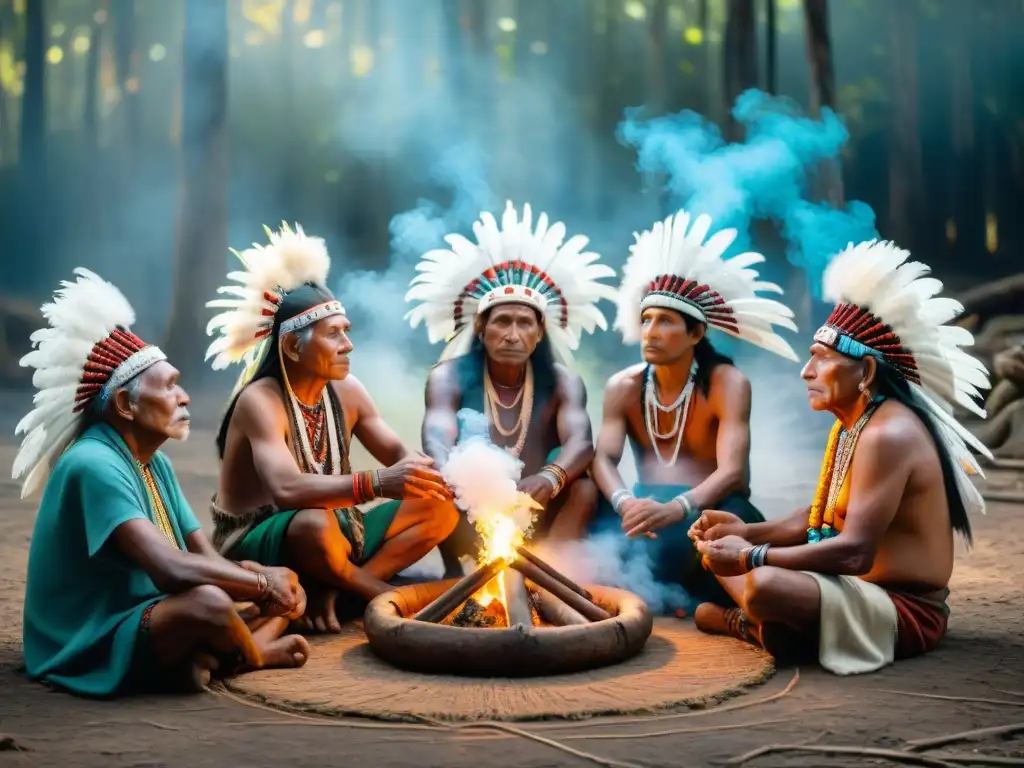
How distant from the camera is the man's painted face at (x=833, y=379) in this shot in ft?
13.8

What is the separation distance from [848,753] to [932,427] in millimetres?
1451

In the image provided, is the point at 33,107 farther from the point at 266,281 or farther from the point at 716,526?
the point at 716,526

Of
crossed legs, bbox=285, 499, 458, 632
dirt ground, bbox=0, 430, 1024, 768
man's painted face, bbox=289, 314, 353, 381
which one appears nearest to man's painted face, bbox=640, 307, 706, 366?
crossed legs, bbox=285, 499, 458, 632

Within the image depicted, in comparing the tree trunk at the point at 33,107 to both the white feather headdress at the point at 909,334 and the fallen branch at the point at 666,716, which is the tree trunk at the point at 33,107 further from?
the fallen branch at the point at 666,716

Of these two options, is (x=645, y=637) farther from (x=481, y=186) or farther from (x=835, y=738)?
(x=481, y=186)

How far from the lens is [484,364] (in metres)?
5.39

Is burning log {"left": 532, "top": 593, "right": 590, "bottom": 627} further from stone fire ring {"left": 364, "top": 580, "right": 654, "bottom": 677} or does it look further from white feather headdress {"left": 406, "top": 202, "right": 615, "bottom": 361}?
white feather headdress {"left": 406, "top": 202, "right": 615, "bottom": 361}

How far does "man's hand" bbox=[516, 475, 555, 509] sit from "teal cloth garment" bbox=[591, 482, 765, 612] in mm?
396

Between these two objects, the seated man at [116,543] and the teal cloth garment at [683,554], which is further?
the teal cloth garment at [683,554]

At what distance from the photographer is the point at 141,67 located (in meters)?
14.4

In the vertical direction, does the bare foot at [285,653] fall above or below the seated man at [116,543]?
below

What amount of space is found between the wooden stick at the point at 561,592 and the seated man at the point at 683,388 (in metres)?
0.81

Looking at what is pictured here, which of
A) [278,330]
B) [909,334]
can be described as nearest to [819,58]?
[909,334]

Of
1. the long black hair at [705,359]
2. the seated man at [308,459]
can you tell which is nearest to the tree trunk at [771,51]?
the long black hair at [705,359]
